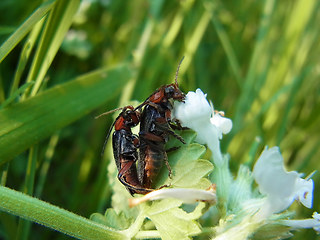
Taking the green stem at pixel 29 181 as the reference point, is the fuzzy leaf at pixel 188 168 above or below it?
below

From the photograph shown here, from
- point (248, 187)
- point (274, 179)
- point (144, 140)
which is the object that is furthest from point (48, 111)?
point (274, 179)

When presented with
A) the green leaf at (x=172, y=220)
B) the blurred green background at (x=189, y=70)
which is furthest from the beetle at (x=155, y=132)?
the blurred green background at (x=189, y=70)

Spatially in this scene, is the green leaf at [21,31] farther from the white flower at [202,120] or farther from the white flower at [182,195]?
the white flower at [182,195]

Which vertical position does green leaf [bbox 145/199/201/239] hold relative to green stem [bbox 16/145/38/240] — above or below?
below

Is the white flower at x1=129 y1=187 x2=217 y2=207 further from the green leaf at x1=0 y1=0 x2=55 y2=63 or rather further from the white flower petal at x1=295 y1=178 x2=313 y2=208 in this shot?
the green leaf at x1=0 y1=0 x2=55 y2=63

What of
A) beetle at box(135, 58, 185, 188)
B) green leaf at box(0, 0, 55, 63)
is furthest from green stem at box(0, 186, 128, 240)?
green leaf at box(0, 0, 55, 63)

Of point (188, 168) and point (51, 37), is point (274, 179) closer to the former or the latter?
point (188, 168)
